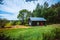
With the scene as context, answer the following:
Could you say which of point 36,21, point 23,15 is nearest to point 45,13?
point 36,21

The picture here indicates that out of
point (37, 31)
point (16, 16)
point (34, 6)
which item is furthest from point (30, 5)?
point (37, 31)

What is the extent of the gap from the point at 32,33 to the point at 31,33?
0.01 meters

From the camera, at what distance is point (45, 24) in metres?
2.10

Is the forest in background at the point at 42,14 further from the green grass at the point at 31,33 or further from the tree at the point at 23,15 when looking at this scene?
the green grass at the point at 31,33

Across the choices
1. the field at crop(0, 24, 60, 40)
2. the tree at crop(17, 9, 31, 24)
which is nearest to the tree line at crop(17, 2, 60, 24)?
the tree at crop(17, 9, 31, 24)

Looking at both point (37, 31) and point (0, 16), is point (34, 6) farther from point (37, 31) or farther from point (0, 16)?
point (0, 16)

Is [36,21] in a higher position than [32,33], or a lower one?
higher

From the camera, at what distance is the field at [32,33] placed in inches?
78.6

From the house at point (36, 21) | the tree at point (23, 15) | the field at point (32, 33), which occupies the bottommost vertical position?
the field at point (32, 33)

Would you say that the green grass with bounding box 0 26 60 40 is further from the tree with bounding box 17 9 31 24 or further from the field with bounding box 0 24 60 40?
the tree with bounding box 17 9 31 24

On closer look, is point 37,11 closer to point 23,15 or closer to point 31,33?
point 23,15

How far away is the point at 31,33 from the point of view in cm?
201

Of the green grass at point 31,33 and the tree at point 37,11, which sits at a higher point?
the tree at point 37,11

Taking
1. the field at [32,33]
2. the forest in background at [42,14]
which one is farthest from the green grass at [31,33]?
the forest in background at [42,14]
